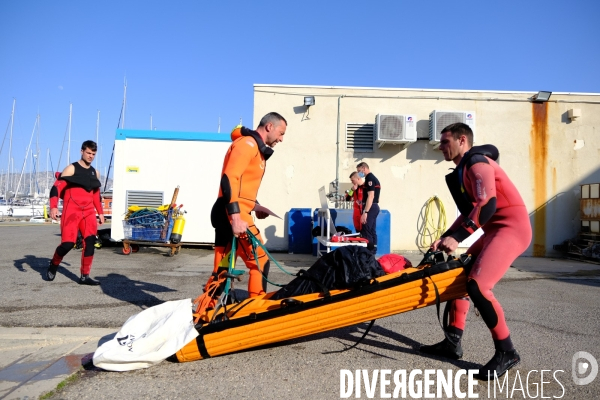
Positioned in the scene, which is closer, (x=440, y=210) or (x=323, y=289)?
(x=323, y=289)

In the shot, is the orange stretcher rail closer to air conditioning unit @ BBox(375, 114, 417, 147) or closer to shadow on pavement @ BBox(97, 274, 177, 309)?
shadow on pavement @ BBox(97, 274, 177, 309)

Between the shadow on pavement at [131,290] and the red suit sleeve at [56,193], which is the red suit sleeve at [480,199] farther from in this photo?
the red suit sleeve at [56,193]

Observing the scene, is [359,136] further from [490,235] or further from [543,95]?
[490,235]

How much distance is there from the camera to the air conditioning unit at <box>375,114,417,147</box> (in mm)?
12133

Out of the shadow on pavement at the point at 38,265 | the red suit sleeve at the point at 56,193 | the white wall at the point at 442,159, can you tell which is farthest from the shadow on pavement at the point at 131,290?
the white wall at the point at 442,159

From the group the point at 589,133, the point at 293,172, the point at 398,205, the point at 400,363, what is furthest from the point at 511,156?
the point at 400,363

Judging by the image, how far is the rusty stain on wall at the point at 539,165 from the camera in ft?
41.8

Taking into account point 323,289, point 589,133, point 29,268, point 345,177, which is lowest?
point 29,268

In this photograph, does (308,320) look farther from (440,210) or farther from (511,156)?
(511,156)

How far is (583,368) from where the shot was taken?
345 centimetres

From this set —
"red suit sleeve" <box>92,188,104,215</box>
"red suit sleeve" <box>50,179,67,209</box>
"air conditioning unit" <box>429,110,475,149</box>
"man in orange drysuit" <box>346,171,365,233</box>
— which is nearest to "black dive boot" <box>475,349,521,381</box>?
"red suit sleeve" <box>92,188,104,215</box>

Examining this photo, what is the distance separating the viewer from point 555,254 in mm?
12695

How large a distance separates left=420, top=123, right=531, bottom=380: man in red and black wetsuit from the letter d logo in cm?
42

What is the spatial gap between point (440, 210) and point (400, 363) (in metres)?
9.54
